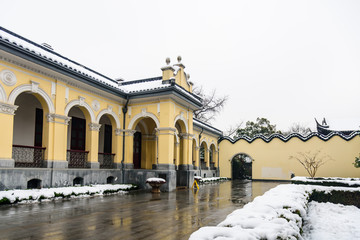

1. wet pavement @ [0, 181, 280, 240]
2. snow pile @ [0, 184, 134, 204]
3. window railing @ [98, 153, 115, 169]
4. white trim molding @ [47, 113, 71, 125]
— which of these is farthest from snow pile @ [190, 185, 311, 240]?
window railing @ [98, 153, 115, 169]

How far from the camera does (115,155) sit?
1431 centimetres

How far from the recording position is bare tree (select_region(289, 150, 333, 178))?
2358 cm

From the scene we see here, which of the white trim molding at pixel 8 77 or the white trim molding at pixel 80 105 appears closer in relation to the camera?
the white trim molding at pixel 8 77

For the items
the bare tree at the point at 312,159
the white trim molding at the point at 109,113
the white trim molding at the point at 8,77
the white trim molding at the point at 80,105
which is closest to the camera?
the white trim molding at the point at 8,77

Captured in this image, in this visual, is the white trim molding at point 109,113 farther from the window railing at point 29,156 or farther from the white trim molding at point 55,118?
the window railing at point 29,156

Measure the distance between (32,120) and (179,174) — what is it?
815cm

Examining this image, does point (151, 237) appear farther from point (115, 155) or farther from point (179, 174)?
point (179, 174)

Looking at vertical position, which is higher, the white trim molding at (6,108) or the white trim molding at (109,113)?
the white trim molding at (109,113)

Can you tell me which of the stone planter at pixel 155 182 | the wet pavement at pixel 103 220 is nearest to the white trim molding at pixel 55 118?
the wet pavement at pixel 103 220

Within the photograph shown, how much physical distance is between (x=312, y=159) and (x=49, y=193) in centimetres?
2189

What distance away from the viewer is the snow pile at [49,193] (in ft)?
26.7

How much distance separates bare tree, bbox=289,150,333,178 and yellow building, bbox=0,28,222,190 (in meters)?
12.8

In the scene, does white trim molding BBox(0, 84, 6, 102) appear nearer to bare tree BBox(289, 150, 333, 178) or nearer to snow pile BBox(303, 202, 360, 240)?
snow pile BBox(303, 202, 360, 240)

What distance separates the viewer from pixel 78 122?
549 inches
